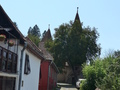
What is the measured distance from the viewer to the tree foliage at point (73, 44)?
52344mm

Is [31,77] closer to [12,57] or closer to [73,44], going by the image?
[12,57]

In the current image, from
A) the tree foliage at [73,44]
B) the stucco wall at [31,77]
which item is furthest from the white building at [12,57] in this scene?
the tree foliage at [73,44]

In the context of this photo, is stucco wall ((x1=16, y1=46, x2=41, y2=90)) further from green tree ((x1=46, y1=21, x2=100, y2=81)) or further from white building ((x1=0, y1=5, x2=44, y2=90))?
green tree ((x1=46, y1=21, x2=100, y2=81))

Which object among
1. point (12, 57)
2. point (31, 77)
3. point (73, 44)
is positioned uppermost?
point (73, 44)

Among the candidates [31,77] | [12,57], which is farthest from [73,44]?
[12,57]

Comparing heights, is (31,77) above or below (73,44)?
below

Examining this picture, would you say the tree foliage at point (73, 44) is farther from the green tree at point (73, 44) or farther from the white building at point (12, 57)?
the white building at point (12, 57)

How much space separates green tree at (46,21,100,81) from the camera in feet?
172

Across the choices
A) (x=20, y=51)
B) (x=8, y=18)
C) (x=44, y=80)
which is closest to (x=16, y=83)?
(x=20, y=51)

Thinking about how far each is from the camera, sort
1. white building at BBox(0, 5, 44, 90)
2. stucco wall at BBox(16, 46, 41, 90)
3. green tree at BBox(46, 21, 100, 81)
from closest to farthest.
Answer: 1. white building at BBox(0, 5, 44, 90)
2. stucco wall at BBox(16, 46, 41, 90)
3. green tree at BBox(46, 21, 100, 81)

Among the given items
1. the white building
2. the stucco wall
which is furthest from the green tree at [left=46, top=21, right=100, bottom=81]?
the white building

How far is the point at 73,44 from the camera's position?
2072 inches

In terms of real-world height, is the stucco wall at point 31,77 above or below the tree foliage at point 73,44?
below

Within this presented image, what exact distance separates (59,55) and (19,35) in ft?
130
